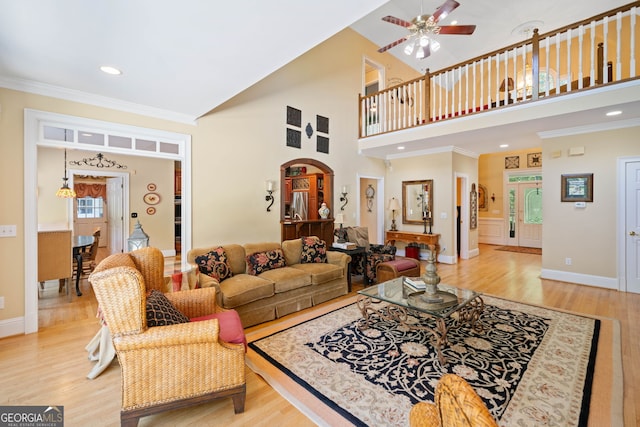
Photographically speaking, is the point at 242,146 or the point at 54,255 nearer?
the point at 54,255

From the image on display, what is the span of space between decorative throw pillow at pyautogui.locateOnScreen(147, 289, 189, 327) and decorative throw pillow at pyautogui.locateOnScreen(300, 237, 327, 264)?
2377mm

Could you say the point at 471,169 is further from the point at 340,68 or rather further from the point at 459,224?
the point at 340,68

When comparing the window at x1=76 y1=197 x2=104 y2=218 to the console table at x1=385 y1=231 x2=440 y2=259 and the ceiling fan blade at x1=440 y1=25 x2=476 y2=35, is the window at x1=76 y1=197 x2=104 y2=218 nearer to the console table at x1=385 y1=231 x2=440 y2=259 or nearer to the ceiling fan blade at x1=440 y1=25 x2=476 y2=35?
the console table at x1=385 y1=231 x2=440 y2=259

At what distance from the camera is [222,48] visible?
2.18 metres

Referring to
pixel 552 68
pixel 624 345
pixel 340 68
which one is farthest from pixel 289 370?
pixel 552 68

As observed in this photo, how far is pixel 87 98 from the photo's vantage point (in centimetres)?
312

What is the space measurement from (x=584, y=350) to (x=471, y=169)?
5342 millimetres

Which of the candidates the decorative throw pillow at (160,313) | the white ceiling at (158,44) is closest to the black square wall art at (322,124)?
the white ceiling at (158,44)

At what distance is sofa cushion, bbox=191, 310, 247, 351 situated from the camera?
1969 millimetres

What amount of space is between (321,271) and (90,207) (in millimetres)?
→ 7489

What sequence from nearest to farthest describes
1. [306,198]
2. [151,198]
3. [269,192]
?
[269,192] < [151,198] < [306,198]

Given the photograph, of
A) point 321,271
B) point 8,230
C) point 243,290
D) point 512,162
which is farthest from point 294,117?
point 512,162

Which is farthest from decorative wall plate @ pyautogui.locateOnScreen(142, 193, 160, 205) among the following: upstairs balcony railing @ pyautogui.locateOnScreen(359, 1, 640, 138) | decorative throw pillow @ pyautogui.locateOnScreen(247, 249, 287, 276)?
upstairs balcony railing @ pyautogui.locateOnScreen(359, 1, 640, 138)

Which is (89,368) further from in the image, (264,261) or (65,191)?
(65,191)
